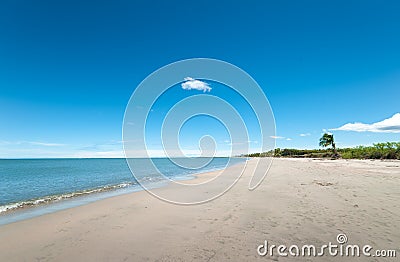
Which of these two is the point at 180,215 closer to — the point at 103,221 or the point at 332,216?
the point at 103,221

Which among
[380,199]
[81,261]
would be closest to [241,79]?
[380,199]

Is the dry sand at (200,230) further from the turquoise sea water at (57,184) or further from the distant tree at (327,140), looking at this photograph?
the distant tree at (327,140)

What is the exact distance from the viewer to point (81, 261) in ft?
14.5

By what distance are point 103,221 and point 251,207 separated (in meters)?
5.61

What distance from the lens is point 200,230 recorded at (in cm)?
608
